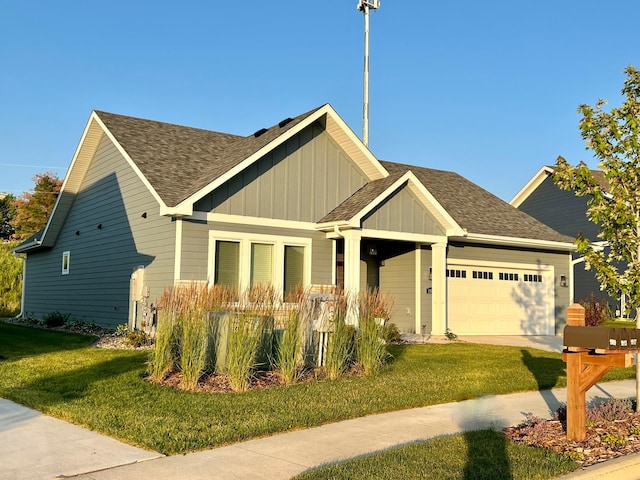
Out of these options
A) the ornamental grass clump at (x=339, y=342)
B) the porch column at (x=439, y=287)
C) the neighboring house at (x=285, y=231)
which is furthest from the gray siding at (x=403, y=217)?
the ornamental grass clump at (x=339, y=342)

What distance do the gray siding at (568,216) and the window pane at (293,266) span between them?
1604cm

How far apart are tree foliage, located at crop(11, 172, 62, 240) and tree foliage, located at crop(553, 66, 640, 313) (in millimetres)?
39524

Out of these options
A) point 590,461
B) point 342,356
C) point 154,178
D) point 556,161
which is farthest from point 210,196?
point 590,461

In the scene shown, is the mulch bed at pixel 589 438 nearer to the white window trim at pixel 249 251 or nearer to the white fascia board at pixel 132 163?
the white window trim at pixel 249 251

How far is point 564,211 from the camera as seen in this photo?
99.0ft

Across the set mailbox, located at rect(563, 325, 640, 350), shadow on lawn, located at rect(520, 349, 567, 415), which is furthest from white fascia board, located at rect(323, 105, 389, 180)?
mailbox, located at rect(563, 325, 640, 350)

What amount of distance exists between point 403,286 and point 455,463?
1307 cm

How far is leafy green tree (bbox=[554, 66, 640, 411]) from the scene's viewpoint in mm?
7672

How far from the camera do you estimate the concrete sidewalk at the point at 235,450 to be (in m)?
5.40

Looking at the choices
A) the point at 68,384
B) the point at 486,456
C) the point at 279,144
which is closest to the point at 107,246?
the point at 279,144

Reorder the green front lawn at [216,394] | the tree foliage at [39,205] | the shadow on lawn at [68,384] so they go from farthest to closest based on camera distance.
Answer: the tree foliage at [39,205]
the shadow on lawn at [68,384]
the green front lawn at [216,394]

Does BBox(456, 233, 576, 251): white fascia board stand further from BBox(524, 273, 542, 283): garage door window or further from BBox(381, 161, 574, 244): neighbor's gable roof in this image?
BBox(524, 273, 542, 283): garage door window

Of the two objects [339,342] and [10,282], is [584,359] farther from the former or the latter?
[10,282]

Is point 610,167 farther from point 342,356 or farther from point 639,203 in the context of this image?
point 342,356
